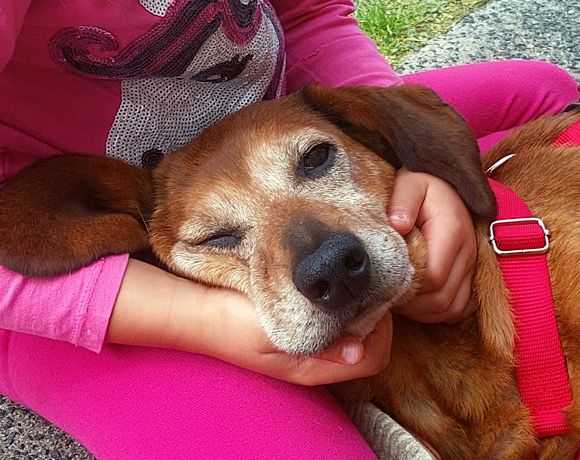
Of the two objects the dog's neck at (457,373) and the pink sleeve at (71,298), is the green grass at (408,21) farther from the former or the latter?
the pink sleeve at (71,298)

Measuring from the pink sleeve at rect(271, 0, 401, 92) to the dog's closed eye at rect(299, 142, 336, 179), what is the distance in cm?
62

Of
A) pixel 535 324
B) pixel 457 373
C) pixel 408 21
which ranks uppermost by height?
pixel 535 324

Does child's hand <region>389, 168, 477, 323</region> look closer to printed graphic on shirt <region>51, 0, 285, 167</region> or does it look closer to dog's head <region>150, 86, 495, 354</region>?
dog's head <region>150, 86, 495, 354</region>

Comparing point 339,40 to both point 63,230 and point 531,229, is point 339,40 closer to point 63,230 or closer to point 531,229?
point 531,229

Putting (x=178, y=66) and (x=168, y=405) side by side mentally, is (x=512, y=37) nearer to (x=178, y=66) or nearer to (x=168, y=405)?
(x=178, y=66)

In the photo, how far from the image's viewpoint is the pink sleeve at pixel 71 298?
1437 millimetres

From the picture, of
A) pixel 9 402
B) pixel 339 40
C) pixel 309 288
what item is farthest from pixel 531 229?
pixel 9 402

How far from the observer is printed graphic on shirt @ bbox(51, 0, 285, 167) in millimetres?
1607

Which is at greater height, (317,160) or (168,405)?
(317,160)

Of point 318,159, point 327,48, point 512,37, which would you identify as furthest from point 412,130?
point 512,37

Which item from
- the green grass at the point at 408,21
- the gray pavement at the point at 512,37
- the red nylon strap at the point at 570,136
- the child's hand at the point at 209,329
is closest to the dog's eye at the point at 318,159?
the child's hand at the point at 209,329

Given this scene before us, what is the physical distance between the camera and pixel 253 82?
74.1 inches

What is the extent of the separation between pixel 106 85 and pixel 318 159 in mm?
510

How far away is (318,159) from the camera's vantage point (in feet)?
5.06
